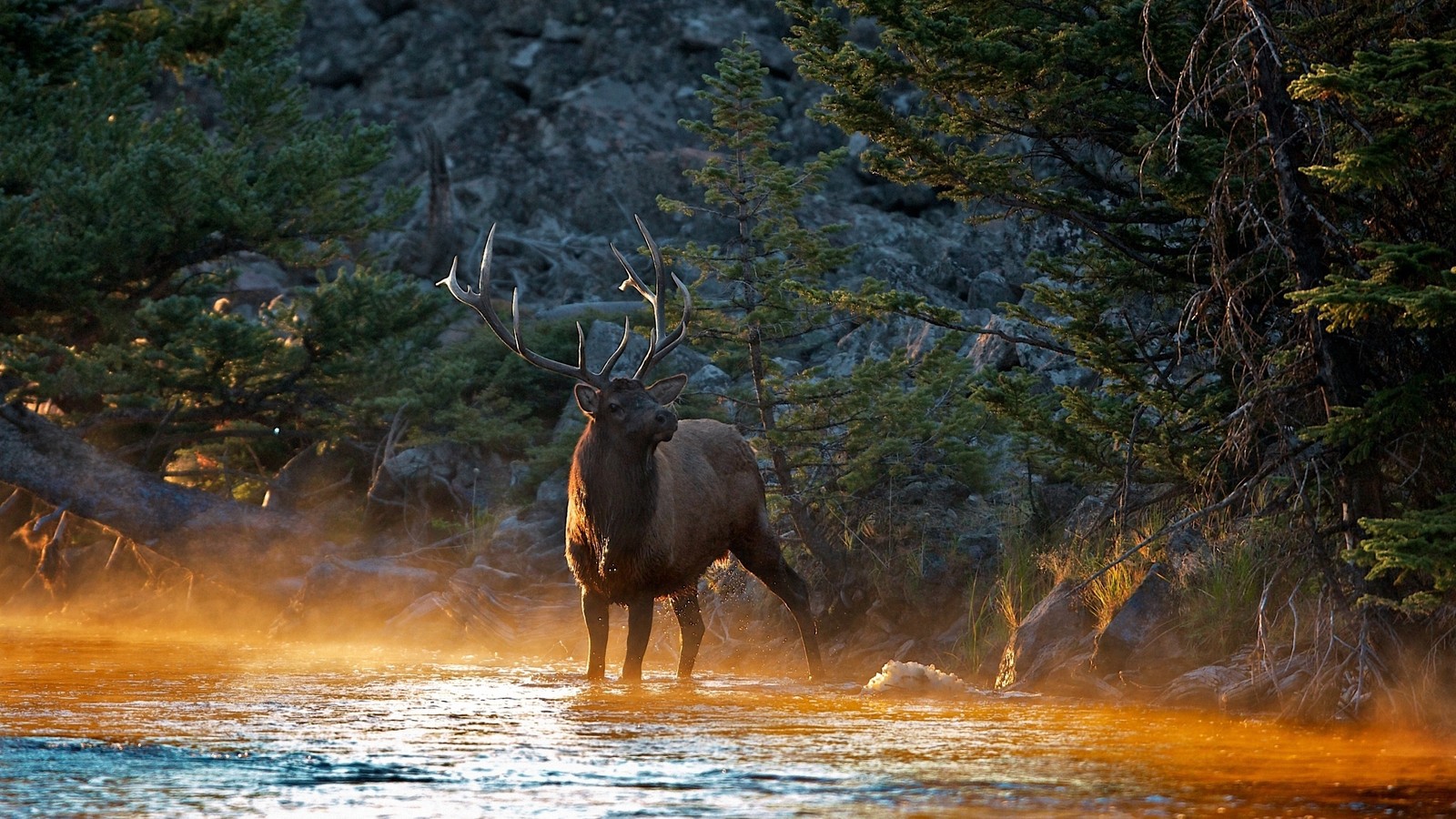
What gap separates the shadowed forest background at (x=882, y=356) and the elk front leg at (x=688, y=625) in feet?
3.33

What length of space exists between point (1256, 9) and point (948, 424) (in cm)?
472

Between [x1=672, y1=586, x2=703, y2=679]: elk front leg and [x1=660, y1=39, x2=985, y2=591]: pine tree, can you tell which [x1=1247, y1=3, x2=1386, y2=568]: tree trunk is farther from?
[x1=672, y1=586, x2=703, y2=679]: elk front leg

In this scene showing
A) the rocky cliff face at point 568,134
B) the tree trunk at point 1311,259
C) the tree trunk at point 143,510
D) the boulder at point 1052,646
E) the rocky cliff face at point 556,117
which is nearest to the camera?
the tree trunk at point 1311,259

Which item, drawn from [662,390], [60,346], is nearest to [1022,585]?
[662,390]

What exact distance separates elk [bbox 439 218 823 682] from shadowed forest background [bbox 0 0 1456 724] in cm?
83

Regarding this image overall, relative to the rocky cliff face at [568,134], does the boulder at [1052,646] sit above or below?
below

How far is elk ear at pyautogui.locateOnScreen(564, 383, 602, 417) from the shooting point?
9.55 m

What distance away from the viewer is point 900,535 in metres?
11.4

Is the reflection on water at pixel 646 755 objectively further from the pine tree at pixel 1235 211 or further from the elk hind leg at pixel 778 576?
the elk hind leg at pixel 778 576

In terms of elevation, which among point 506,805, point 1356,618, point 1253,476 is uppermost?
point 1253,476

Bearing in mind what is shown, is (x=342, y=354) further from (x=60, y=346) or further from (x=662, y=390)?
(x=662, y=390)

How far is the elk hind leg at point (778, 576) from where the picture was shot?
1077cm

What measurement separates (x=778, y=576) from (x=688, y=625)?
755mm

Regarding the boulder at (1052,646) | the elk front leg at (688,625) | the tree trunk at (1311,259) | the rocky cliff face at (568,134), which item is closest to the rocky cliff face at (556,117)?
the rocky cliff face at (568,134)
